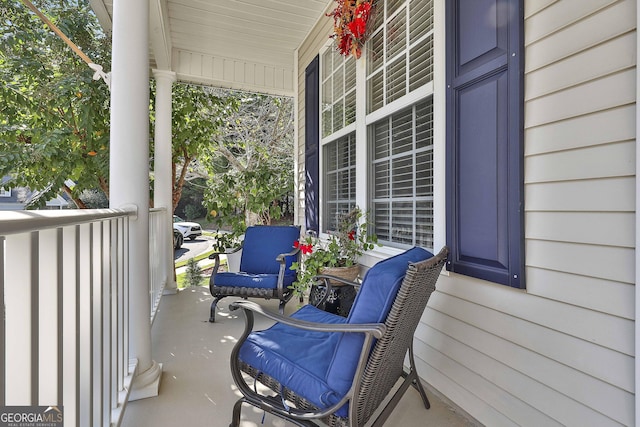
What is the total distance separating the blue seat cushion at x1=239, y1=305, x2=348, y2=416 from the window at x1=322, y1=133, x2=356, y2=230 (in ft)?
5.99

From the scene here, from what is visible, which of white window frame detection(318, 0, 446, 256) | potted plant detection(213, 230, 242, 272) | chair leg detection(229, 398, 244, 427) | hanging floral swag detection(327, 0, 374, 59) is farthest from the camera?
potted plant detection(213, 230, 242, 272)

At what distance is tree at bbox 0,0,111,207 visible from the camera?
3.73 meters

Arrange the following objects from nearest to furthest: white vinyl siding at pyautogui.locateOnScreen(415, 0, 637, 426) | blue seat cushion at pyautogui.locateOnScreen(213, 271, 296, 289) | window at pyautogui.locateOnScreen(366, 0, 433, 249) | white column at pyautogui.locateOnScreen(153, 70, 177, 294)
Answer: white vinyl siding at pyautogui.locateOnScreen(415, 0, 637, 426)
window at pyautogui.locateOnScreen(366, 0, 433, 249)
blue seat cushion at pyautogui.locateOnScreen(213, 271, 296, 289)
white column at pyautogui.locateOnScreen(153, 70, 177, 294)

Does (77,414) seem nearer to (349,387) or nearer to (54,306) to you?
(54,306)

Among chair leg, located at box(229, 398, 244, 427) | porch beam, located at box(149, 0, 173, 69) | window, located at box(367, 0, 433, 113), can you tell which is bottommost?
chair leg, located at box(229, 398, 244, 427)

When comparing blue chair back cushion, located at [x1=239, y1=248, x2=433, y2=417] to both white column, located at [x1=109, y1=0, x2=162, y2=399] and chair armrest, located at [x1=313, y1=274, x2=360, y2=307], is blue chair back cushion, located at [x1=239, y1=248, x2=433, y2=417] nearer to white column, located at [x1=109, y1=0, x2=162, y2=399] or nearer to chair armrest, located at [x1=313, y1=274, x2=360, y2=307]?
chair armrest, located at [x1=313, y1=274, x2=360, y2=307]

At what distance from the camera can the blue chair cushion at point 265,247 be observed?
383 cm

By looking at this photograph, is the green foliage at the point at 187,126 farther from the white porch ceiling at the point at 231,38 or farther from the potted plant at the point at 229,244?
the potted plant at the point at 229,244

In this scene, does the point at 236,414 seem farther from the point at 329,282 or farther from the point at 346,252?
the point at 346,252

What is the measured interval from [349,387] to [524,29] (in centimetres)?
170

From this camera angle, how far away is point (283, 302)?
338cm

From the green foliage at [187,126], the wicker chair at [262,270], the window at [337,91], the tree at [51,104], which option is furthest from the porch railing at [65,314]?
the green foliage at [187,126]

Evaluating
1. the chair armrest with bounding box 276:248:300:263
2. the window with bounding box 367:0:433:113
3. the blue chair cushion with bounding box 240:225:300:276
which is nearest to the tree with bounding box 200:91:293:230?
the blue chair cushion with bounding box 240:225:300:276

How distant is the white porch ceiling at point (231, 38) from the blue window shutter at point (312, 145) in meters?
0.57
